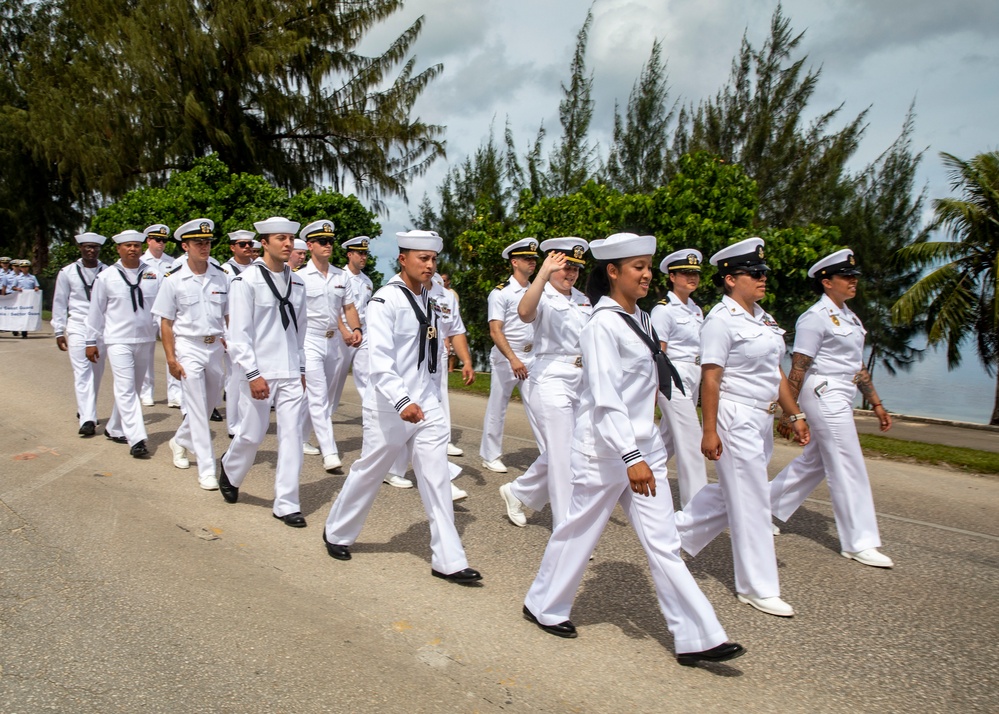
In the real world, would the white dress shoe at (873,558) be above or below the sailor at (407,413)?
below

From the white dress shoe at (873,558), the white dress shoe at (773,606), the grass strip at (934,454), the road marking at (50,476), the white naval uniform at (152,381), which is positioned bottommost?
the grass strip at (934,454)

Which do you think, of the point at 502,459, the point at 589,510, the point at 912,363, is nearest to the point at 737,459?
the point at 589,510

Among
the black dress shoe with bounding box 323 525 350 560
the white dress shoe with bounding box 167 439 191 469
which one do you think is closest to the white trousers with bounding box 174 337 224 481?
the white dress shoe with bounding box 167 439 191 469

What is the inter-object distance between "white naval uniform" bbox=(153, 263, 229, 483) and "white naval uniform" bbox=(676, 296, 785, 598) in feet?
14.3

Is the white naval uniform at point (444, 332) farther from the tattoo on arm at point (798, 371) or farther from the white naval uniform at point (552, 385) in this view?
the tattoo on arm at point (798, 371)

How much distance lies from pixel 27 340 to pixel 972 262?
22.8 metres

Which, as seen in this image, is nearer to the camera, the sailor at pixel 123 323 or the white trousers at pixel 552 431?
the white trousers at pixel 552 431

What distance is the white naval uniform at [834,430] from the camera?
5770 millimetres

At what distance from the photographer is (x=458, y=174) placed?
2300cm

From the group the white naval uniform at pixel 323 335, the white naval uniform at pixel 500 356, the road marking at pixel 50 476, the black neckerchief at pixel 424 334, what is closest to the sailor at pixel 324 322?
the white naval uniform at pixel 323 335

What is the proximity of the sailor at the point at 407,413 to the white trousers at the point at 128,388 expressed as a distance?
3786 mm

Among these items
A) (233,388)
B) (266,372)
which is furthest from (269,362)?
(233,388)

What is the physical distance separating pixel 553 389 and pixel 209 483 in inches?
122

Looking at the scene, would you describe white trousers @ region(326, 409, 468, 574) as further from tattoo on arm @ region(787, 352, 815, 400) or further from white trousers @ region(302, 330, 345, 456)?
white trousers @ region(302, 330, 345, 456)
